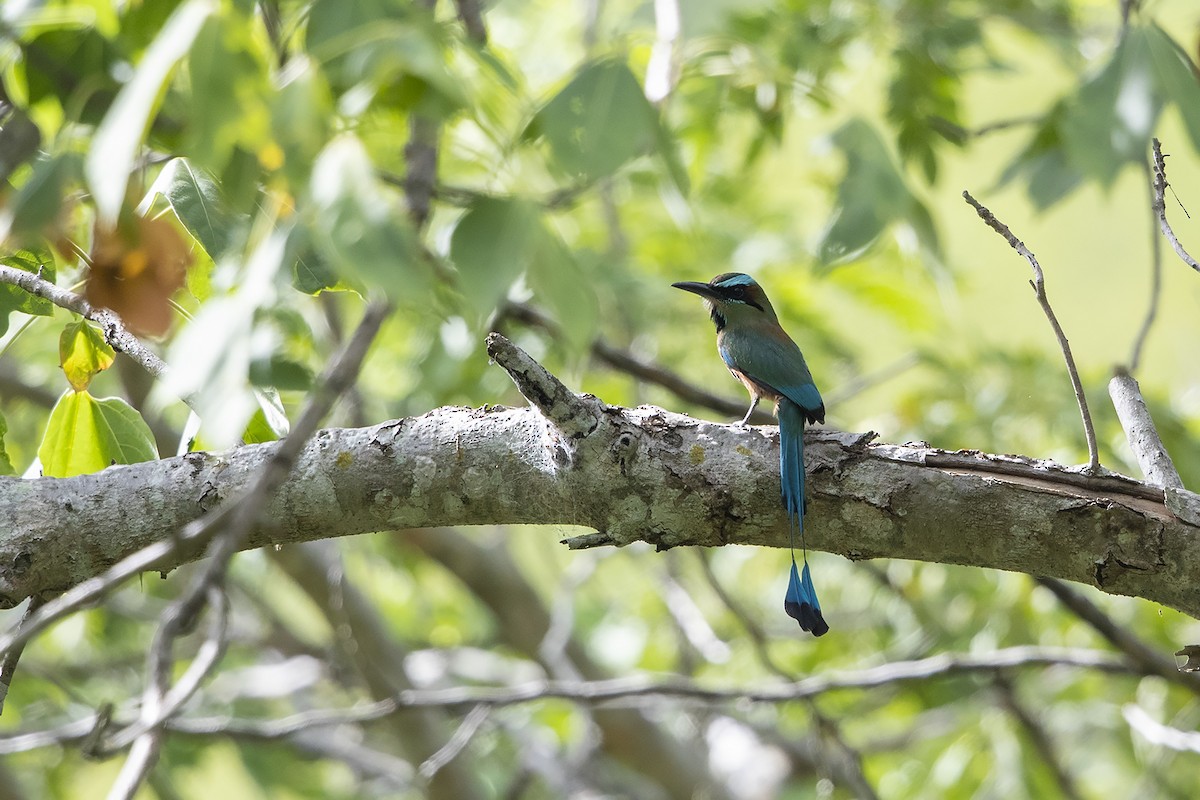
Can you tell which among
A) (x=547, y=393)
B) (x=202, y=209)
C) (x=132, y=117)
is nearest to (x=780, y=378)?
(x=547, y=393)

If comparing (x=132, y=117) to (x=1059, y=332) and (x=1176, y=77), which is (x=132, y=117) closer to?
(x=1059, y=332)

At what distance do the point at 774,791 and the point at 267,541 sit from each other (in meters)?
4.16

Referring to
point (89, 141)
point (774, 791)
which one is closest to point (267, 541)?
point (89, 141)

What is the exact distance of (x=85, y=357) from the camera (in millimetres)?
2203

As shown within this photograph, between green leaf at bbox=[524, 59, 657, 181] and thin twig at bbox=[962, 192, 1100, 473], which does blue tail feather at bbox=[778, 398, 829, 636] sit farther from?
green leaf at bbox=[524, 59, 657, 181]

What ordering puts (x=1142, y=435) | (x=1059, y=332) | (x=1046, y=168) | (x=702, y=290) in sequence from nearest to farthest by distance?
(x=1059, y=332), (x=1142, y=435), (x=1046, y=168), (x=702, y=290)

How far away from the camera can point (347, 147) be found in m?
1.35

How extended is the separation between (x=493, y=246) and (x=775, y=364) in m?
1.49

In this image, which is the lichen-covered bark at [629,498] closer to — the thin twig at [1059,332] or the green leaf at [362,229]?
the thin twig at [1059,332]

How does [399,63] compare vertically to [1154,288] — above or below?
above

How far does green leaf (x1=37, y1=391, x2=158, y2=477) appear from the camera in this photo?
223cm

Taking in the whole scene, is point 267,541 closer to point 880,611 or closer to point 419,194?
point 419,194

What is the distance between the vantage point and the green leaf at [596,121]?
1933 millimetres

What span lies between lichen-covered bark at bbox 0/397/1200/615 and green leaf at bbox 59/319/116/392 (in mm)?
282
